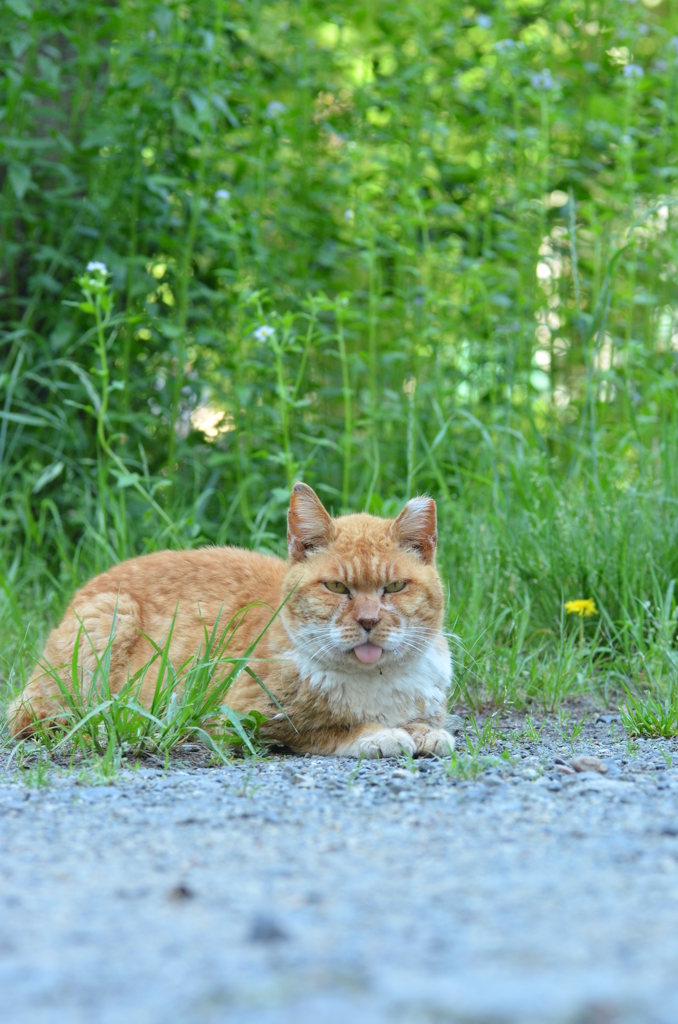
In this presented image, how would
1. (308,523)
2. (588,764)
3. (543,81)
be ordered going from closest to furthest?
(588,764) → (308,523) → (543,81)

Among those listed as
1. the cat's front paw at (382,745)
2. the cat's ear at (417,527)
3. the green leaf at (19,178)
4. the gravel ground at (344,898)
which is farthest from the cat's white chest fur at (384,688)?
the green leaf at (19,178)

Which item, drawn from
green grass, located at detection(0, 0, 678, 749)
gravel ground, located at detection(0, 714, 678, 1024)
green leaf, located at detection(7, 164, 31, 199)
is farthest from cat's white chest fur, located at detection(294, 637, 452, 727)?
green leaf, located at detection(7, 164, 31, 199)

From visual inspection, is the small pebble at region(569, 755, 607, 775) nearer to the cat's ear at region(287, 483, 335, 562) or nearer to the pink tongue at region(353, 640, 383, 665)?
the pink tongue at region(353, 640, 383, 665)

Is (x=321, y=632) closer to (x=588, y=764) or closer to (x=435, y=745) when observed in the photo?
(x=435, y=745)

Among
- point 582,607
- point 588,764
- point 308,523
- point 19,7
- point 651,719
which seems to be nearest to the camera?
point 588,764

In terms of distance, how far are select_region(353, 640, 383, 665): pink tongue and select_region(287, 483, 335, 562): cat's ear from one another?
421 mm

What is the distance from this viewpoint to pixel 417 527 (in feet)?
11.8

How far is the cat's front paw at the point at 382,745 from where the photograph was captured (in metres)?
3.14

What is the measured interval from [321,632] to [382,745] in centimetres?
41

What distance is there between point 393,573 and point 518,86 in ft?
12.8

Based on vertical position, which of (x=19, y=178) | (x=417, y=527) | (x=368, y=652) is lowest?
(x=368, y=652)

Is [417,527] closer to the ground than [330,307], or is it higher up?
closer to the ground

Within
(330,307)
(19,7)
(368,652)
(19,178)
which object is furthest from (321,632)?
(19,7)

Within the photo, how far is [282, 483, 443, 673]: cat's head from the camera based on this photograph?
3305mm
